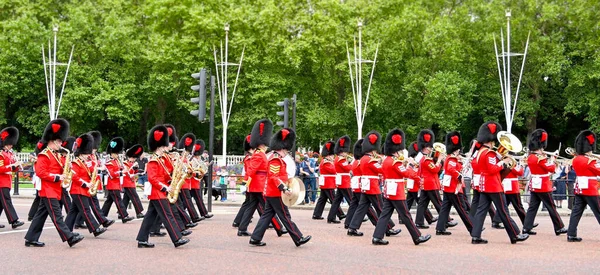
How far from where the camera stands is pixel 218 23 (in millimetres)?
41750

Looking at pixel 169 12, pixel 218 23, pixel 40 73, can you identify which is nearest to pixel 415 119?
pixel 218 23

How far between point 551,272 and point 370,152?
451cm

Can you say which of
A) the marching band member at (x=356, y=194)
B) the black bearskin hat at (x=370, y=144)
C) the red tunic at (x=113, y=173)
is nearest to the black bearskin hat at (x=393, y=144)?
the black bearskin hat at (x=370, y=144)

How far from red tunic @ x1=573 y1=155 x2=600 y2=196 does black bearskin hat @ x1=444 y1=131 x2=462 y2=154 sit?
85.7 inches

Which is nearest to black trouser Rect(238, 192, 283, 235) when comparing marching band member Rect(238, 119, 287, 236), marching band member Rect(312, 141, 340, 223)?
marching band member Rect(238, 119, 287, 236)

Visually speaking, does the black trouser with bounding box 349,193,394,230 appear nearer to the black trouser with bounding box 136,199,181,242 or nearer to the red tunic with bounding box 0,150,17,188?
the black trouser with bounding box 136,199,181,242

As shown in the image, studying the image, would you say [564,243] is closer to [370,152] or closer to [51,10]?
[370,152]

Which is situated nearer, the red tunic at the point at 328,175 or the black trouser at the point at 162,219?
the black trouser at the point at 162,219

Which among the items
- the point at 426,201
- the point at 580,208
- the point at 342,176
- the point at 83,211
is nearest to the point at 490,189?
the point at 580,208

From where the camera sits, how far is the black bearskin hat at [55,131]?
11836 millimetres

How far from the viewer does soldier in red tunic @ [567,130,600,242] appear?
41.8ft

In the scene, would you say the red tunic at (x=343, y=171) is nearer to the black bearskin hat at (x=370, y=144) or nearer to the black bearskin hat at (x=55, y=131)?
the black bearskin hat at (x=370, y=144)

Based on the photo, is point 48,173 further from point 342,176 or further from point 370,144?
point 342,176

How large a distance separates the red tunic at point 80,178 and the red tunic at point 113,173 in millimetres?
1145
